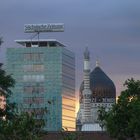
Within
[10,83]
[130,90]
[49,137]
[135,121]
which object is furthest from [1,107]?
[49,137]

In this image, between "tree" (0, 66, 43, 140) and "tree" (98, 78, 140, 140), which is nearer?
"tree" (0, 66, 43, 140)

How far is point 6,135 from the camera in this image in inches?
1496

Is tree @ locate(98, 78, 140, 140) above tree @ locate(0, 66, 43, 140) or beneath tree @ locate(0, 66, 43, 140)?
above

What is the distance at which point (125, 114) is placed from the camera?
6256 cm

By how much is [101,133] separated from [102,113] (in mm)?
11609

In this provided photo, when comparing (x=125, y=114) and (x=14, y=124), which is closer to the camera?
(x=14, y=124)

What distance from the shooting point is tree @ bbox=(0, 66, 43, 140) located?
3784cm

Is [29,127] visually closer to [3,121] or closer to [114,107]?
[3,121]

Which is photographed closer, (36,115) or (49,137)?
(36,115)

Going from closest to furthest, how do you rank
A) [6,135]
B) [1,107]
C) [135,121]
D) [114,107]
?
[6,135] → [1,107] → [135,121] → [114,107]

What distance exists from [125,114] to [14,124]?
25.5 m

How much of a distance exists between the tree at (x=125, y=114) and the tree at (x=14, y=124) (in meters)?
21.7

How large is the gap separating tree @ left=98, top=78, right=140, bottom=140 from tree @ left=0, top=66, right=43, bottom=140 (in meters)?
21.7

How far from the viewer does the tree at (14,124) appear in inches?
1490
